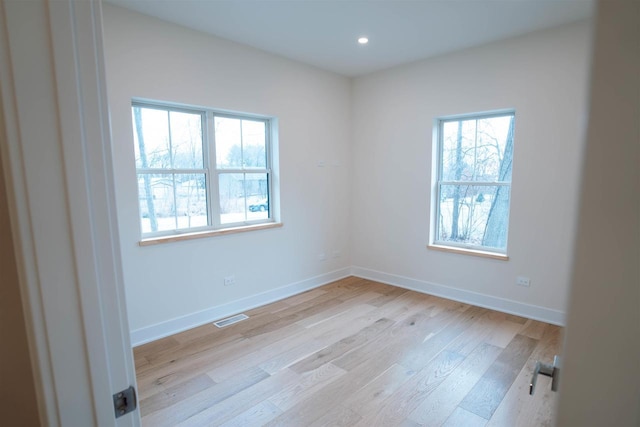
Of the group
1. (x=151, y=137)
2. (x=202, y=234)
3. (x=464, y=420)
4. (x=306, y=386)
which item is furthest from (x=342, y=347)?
(x=151, y=137)

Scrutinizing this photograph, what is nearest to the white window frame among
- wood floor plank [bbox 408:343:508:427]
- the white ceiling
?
the white ceiling

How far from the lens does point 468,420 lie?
6.32 ft

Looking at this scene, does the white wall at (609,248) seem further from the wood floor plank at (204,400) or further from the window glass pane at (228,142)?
the window glass pane at (228,142)

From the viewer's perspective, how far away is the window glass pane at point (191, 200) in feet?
10.3

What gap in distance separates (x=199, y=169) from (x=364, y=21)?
2071 mm

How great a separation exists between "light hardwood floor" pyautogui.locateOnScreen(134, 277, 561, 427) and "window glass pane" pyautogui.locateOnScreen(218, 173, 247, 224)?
1067mm

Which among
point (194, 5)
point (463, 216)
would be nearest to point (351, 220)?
point (463, 216)

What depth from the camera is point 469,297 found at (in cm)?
368

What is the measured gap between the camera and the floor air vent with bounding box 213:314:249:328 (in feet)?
10.5

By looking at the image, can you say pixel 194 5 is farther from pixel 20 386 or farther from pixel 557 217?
pixel 557 217

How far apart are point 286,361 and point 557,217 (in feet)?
9.31

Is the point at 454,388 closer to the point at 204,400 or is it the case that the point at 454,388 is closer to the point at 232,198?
the point at 204,400

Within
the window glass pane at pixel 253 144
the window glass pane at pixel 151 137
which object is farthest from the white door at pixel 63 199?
the window glass pane at pixel 253 144

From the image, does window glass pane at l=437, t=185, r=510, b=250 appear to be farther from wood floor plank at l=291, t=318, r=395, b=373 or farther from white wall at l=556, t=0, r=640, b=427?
white wall at l=556, t=0, r=640, b=427
